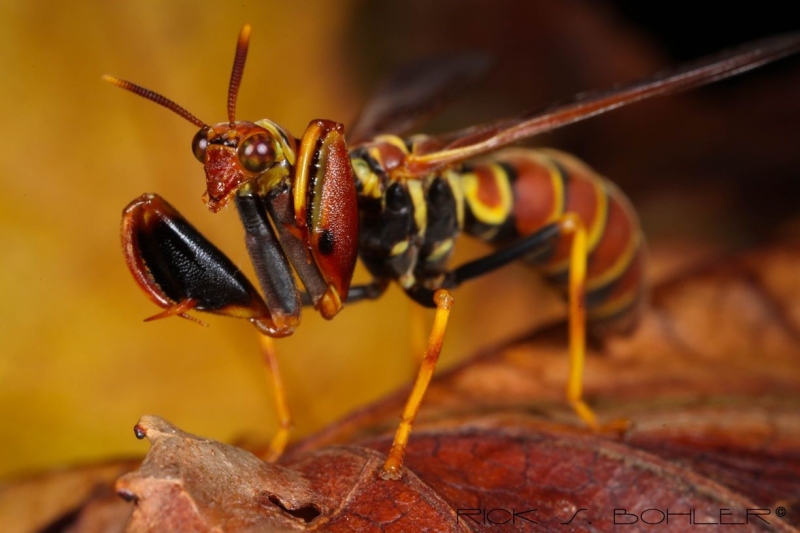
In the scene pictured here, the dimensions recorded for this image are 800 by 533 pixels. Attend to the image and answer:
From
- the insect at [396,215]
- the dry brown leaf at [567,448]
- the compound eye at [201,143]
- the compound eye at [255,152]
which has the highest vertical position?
the compound eye at [201,143]

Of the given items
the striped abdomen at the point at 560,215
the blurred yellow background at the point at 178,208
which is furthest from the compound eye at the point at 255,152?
the striped abdomen at the point at 560,215

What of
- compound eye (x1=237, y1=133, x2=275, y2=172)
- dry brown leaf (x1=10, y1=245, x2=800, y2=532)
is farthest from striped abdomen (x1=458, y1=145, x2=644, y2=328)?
compound eye (x1=237, y1=133, x2=275, y2=172)

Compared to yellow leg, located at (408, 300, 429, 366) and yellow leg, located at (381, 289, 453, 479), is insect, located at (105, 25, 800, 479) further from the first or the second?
yellow leg, located at (408, 300, 429, 366)

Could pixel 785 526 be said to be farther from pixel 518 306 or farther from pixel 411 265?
pixel 518 306

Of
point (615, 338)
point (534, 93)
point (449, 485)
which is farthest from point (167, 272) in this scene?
point (534, 93)

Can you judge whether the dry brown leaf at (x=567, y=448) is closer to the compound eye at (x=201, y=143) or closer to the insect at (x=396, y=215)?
the insect at (x=396, y=215)

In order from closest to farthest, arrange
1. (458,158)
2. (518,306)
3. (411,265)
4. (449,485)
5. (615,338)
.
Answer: (449,485)
(458,158)
(411,265)
(615,338)
(518,306)

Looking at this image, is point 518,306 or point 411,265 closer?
point 411,265
